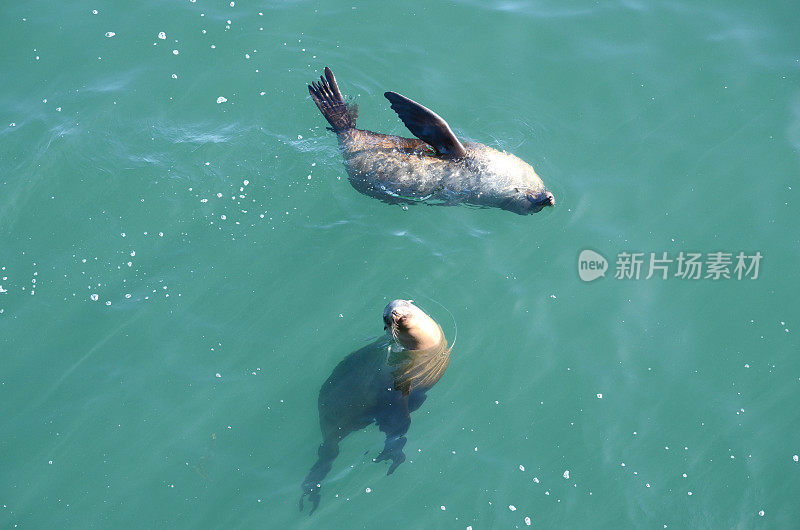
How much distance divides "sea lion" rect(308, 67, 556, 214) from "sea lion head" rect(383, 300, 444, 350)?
4.30 feet

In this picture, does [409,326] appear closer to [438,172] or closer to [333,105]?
[438,172]

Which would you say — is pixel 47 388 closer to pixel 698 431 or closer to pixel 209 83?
pixel 209 83

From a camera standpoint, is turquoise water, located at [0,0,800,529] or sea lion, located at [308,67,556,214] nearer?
turquoise water, located at [0,0,800,529]

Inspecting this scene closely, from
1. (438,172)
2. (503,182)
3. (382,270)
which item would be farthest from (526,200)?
(382,270)

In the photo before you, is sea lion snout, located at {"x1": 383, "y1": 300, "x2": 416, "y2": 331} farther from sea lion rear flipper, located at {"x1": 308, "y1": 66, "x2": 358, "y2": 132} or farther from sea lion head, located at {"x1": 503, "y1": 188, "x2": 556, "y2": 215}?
sea lion rear flipper, located at {"x1": 308, "y1": 66, "x2": 358, "y2": 132}

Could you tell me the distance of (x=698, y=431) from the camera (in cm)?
543

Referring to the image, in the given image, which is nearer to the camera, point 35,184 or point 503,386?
point 503,386

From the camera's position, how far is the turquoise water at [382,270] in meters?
5.19

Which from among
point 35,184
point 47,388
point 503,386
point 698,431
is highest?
point 35,184

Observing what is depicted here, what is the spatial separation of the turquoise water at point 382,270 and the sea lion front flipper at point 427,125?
1.88ft

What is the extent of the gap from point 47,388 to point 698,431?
5038 mm

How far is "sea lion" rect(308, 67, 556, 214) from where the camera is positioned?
233 inches

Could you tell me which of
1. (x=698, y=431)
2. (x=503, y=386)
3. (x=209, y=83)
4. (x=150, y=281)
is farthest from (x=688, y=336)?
(x=209, y=83)

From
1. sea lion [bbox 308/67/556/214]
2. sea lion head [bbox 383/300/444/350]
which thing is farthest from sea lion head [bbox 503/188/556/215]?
sea lion head [bbox 383/300/444/350]
